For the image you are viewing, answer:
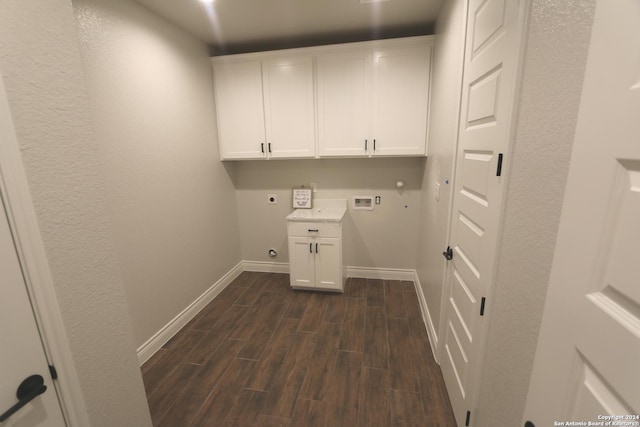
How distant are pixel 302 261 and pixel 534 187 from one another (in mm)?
2450

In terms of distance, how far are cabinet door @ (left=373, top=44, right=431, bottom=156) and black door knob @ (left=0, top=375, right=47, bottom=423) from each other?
108 inches

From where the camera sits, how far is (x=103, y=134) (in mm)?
1810

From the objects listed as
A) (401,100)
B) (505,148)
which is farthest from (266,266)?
(505,148)

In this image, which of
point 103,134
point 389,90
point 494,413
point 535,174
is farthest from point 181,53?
point 494,413

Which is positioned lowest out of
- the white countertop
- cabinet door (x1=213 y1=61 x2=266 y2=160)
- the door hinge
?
the door hinge

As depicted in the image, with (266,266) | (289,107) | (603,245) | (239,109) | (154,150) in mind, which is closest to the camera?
(603,245)

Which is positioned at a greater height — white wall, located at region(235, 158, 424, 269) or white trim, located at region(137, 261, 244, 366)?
white wall, located at region(235, 158, 424, 269)

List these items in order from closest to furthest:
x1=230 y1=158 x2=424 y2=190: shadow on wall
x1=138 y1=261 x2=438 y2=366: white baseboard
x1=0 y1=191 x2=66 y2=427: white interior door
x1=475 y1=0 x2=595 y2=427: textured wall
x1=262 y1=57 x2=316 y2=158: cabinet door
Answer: x1=475 y1=0 x2=595 y2=427: textured wall → x1=0 y1=191 x2=66 y2=427: white interior door → x1=138 y1=261 x2=438 y2=366: white baseboard → x1=262 y1=57 x2=316 y2=158: cabinet door → x1=230 y1=158 x2=424 y2=190: shadow on wall

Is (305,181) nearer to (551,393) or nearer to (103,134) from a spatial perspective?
(103,134)

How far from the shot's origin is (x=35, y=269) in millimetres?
854

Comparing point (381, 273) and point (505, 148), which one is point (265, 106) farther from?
point (505, 148)

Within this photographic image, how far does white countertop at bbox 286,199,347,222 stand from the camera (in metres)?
2.92

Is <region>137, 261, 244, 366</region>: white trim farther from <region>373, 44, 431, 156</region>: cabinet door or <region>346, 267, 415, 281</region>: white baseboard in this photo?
<region>373, 44, 431, 156</region>: cabinet door

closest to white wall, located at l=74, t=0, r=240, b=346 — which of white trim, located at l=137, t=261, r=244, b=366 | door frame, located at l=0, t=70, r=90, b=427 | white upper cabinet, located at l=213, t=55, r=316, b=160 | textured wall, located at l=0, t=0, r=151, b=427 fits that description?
white trim, located at l=137, t=261, r=244, b=366
